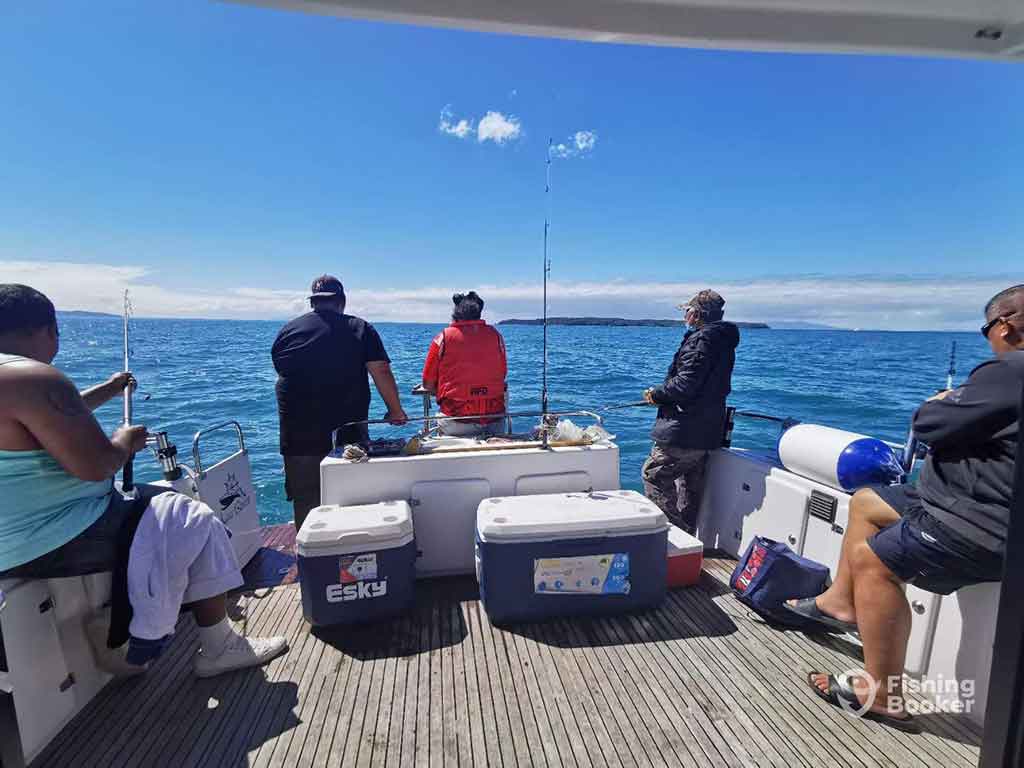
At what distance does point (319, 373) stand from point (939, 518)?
10.5 ft

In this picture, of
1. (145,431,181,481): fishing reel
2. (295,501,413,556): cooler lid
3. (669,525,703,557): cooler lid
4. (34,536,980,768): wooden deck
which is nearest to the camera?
(34,536,980,768): wooden deck

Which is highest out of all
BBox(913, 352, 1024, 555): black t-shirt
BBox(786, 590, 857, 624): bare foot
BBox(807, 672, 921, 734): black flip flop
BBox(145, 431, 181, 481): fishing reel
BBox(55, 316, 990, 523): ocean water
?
BBox(913, 352, 1024, 555): black t-shirt

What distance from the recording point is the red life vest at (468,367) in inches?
140

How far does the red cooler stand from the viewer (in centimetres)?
301

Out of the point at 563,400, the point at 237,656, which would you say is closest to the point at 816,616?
the point at 237,656

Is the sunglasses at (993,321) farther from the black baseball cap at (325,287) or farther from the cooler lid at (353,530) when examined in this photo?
the black baseball cap at (325,287)

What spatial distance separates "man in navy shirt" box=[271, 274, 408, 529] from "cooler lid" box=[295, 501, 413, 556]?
690 mm

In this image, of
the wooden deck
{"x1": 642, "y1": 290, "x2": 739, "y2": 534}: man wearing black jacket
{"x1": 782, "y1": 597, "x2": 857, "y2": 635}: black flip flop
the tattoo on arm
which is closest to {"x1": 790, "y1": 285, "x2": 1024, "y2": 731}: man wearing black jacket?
the wooden deck

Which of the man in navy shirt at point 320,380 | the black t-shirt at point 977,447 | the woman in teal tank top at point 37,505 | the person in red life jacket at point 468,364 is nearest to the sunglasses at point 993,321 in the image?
the black t-shirt at point 977,447

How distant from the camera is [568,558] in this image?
8.41 feet

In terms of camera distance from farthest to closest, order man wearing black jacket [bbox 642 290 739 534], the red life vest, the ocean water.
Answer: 1. the ocean water
2. the red life vest
3. man wearing black jacket [bbox 642 290 739 534]

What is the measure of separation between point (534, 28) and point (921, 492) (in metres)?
2.12

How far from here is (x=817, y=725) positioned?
198 centimetres

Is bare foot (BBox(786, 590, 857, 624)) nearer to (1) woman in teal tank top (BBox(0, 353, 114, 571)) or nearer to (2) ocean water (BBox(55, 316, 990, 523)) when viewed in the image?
(1) woman in teal tank top (BBox(0, 353, 114, 571))
